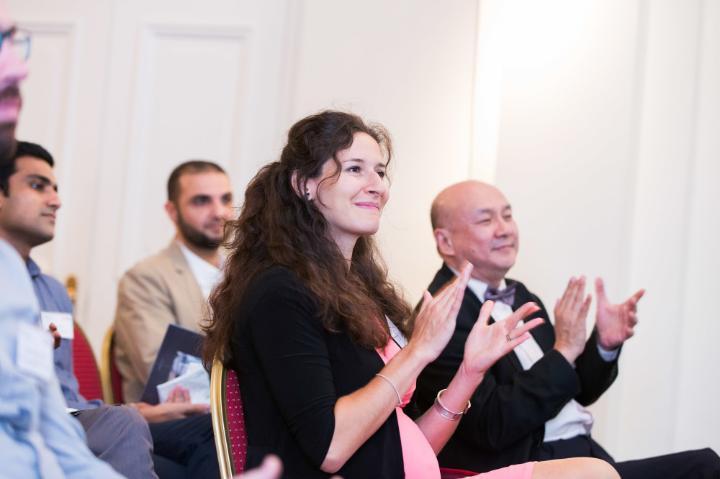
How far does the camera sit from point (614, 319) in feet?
10.2

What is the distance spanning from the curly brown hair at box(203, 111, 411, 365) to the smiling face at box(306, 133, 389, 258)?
A: 2cm

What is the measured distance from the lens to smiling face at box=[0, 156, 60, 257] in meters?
3.14

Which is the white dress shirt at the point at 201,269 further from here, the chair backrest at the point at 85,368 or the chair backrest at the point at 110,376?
the chair backrest at the point at 85,368

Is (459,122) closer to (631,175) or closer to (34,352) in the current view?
(631,175)

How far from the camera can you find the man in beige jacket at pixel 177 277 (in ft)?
11.6

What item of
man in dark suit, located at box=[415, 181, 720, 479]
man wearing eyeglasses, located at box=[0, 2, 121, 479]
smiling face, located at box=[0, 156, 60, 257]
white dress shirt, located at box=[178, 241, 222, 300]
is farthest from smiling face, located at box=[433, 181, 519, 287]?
man wearing eyeglasses, located at box=[0, 2, 121, 479]

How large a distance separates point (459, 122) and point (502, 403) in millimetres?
1777

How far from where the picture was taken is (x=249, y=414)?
82.6 inches

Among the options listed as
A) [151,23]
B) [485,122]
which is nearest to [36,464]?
[485,122]

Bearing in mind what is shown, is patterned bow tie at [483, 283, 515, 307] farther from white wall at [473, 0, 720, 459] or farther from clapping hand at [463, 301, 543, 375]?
→ clapping hand at [463, 301, 543, 375]

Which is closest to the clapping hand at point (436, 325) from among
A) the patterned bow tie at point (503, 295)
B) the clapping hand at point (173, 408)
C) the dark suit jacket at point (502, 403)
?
the dark suit jacket at point (502, 403)

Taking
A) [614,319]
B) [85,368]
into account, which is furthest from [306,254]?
[85,368]

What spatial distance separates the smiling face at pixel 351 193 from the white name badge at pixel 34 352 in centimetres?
98

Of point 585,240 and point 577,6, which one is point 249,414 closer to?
point 585,240
